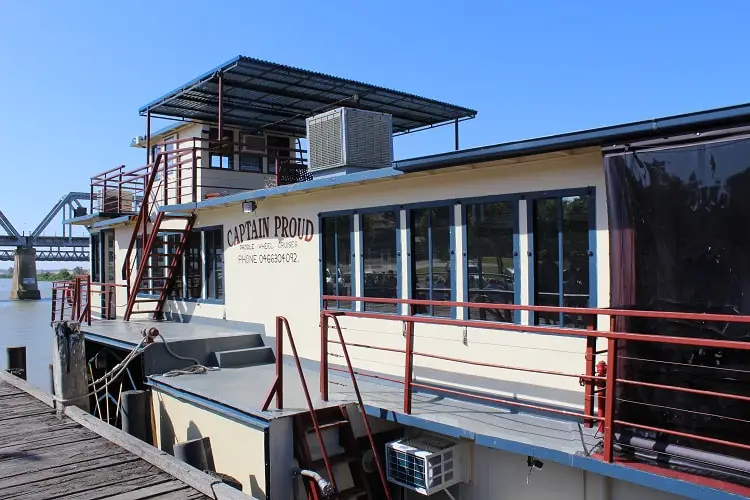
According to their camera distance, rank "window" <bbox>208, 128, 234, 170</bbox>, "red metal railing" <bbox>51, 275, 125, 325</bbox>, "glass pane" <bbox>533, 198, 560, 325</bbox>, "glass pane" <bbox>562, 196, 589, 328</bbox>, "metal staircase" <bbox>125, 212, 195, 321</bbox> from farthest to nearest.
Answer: "window" <bbox>208, 128, 234, 170</bbox>, "red metal railing" <bbox>51, 275, 125, 325</bbox>, "metal staircase" <bbox>125, 212, 195, 321</bbox>, "glass pane" <bbox>533, 198, 560, 325</bbox>, "glass pane" <bbox>562, 196, 589, 328</bbox>

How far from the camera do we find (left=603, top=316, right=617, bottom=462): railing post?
4.21 m

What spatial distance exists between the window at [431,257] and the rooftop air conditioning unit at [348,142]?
145cm

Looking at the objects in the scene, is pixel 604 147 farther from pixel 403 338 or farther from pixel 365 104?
pixel 365 104

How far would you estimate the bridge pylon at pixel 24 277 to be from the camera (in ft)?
169

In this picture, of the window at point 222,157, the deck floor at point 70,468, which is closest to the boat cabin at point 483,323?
the deck floor at point 70,468

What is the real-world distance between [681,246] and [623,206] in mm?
546

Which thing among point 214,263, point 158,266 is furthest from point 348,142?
point 158,266

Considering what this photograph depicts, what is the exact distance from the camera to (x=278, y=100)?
40.8 feet

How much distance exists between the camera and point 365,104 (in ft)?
42.9

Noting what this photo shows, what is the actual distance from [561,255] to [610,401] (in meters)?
1.82

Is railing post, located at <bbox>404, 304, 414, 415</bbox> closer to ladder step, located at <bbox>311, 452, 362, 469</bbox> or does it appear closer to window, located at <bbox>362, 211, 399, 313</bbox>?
ladder step, located at <bbox>311, 452, 362, 469</bbox>

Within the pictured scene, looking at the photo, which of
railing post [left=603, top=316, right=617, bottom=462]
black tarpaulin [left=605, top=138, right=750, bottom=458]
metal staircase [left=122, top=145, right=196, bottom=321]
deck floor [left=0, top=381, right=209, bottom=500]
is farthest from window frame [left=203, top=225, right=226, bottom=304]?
railing post [left=603, top=316, right=617, bottom=462]

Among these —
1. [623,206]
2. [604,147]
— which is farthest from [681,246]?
[604,147]

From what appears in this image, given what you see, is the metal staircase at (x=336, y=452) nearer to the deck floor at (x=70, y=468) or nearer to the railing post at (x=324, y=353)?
the railing post at (x=324, y=353)
